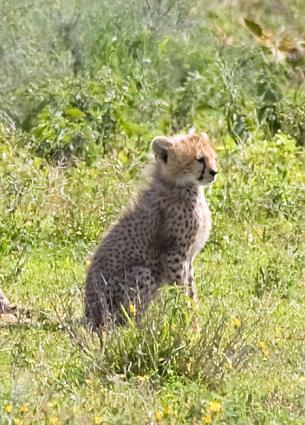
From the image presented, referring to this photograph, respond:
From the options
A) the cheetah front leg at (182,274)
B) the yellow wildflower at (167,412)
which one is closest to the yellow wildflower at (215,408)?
the yellow wildflower at (167,412)

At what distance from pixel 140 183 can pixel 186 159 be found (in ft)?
2.57

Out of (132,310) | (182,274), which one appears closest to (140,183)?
(182,274)

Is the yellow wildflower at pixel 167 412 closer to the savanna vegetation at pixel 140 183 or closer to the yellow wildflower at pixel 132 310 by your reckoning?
the savanna vegetation at pixel 140 183

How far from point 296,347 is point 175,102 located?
14.2ft

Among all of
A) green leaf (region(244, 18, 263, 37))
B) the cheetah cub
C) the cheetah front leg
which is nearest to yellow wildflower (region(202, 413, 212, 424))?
the cheetah cub

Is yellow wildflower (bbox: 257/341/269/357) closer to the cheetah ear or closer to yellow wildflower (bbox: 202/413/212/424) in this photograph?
yellow wildflower (bbox: 202/413/212/424)

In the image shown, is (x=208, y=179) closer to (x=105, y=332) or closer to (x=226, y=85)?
(x=105, y=332)

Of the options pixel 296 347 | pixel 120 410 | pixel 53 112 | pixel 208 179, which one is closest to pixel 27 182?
pixel 53 112

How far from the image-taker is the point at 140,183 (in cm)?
889

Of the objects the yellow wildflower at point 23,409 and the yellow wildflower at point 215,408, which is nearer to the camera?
the yellow wildflower at point 23,409

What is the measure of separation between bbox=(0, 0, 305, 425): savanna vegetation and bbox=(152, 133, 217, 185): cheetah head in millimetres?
658

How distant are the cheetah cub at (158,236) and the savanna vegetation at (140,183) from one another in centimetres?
17

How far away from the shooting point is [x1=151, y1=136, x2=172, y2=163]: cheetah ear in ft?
26.9

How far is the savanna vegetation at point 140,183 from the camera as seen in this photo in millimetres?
6562
